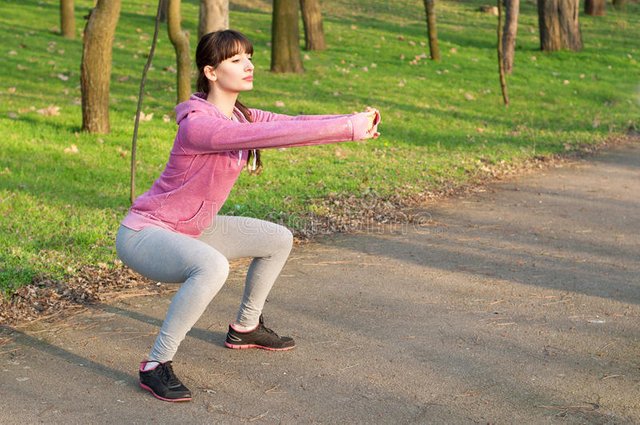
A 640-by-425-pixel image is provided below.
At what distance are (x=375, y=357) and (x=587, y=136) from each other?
8712 millimetres

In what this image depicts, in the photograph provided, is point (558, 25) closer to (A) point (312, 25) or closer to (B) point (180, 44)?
(A) point (312, 25)

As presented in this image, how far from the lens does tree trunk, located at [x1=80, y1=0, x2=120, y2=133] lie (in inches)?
394

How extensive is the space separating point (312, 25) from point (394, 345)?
47.7ft

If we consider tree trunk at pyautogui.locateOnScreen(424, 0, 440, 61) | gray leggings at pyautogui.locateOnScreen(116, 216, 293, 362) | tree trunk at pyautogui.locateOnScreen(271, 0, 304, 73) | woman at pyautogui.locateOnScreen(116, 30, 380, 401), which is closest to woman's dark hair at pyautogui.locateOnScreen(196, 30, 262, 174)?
woman at pyautogui.locateOnScreen(116, 30, 380, 401)

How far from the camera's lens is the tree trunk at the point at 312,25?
18875mm

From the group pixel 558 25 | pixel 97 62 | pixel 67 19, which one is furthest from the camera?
pixel 558 25

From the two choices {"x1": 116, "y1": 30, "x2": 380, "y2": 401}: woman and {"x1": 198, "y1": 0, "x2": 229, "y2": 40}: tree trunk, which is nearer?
{"x1": 116, "y1": 30, "x2": 380, "y2": 401}: woman

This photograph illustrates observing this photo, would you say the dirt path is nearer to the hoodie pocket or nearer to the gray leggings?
the gray leggings

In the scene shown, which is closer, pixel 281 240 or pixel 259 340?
pixel 281 240

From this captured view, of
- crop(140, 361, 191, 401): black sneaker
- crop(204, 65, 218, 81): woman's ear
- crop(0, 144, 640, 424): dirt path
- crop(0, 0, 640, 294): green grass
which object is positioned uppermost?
crop(204, 65, 218, 81): woman's ear

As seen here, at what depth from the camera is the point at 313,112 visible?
12.9m

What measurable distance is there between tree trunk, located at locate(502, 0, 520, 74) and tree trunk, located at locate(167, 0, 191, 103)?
24.3 ft

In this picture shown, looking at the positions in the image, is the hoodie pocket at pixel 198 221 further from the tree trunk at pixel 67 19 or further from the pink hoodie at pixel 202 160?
the tree trunk at pixel 67 19

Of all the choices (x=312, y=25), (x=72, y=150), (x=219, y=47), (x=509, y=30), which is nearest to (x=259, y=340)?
(x=219, y=47)
